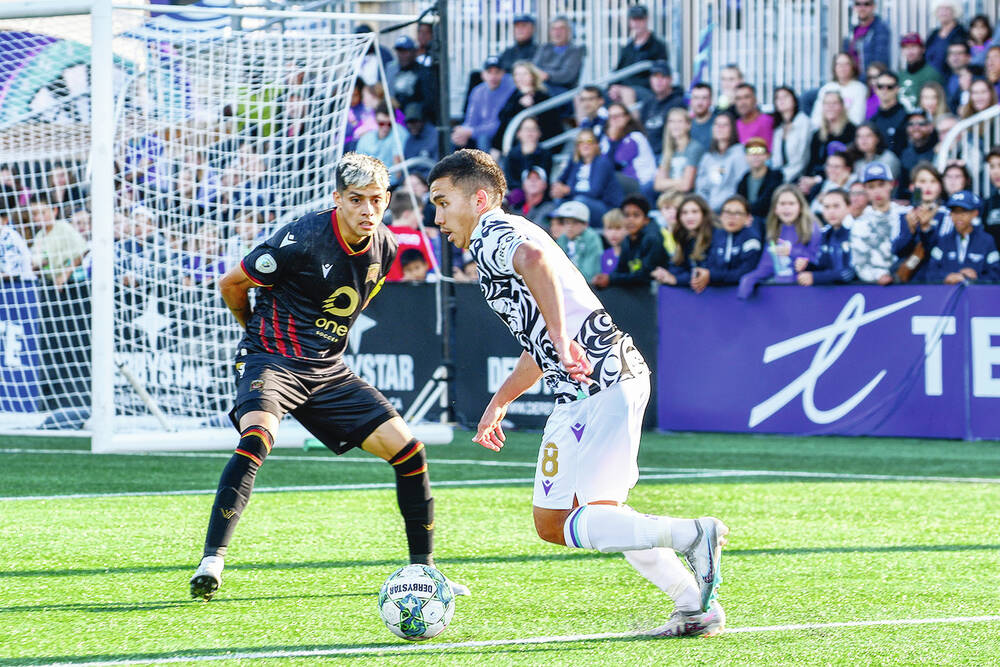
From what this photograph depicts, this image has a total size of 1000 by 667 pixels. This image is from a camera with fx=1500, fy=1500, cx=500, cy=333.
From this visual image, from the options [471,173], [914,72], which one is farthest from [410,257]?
[471,173]

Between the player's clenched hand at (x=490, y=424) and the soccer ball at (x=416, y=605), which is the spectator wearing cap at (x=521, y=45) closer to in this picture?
the player's clenched hand at (x=490, y=424)

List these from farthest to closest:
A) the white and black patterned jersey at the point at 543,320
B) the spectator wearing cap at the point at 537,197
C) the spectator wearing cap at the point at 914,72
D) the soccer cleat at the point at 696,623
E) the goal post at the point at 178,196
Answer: the spectator wearing cap at the point at 537,197 → the spectator wearing cap at the point at 914,72 → the goal post at the point at 178,196 → the soccer cleat at the point at 696,623 → the white and black patterned jersey at the point at 543,320

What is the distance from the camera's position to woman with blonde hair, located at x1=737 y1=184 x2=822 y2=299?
46.1 feet

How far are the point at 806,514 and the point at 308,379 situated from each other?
147 inches

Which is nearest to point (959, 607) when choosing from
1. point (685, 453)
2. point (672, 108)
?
point (685, 453)

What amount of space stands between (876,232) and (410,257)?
15.4ft

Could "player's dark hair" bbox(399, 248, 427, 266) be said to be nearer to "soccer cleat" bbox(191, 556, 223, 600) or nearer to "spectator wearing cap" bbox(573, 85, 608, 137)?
"spectator wearing cap" bbox(573, 85, 608, 137)

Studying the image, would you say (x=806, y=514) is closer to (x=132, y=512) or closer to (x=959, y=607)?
(x=959, y=607)

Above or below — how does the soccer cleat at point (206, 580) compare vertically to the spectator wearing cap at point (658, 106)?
below

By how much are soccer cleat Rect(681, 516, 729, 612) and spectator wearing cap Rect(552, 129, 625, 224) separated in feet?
37.8

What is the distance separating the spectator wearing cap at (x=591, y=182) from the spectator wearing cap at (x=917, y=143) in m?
3.05

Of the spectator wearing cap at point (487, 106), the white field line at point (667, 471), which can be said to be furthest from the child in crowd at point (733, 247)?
the spectator wearing cap at point (487, 106)

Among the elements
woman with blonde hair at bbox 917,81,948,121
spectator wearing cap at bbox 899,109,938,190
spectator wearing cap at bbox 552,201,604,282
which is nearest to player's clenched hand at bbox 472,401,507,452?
spectator wearing cap at bbox 552,201,604,282

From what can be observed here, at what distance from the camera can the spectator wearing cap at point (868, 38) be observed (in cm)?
1733
